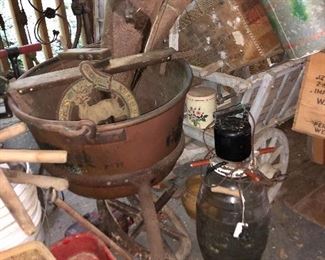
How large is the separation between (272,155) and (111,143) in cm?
104

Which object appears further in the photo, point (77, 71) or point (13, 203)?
point (77, 71)

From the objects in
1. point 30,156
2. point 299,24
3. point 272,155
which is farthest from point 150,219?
point 299,24

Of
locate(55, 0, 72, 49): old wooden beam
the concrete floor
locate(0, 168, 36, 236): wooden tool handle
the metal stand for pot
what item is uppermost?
locate(55, 0, 72, 49): old wooden beam

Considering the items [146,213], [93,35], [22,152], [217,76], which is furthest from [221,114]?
[93,35]

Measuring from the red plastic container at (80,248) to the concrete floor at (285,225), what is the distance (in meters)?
0.45

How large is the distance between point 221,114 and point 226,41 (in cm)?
40

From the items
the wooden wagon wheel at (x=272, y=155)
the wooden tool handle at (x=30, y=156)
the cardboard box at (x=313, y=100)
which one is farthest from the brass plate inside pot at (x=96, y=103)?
the cardboard box at (x=313, y=100)

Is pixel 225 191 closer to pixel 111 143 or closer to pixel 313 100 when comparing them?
pixel 111 143

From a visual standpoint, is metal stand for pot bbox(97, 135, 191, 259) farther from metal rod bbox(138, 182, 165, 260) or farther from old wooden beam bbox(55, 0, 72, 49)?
old wooden beam bbox(55, 0, 72, 49)

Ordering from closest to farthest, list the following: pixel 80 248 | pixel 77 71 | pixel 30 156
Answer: pixel 30 156
pixel 77 71
pixel 80 248

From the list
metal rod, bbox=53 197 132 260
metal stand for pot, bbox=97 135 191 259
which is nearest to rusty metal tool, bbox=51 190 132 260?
metal rod, bbox=53 197 132 260

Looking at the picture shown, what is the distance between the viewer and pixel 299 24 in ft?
5.40

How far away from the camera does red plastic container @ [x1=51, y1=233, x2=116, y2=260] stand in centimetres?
138

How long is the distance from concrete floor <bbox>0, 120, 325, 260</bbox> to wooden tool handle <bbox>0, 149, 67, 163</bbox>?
82cm
